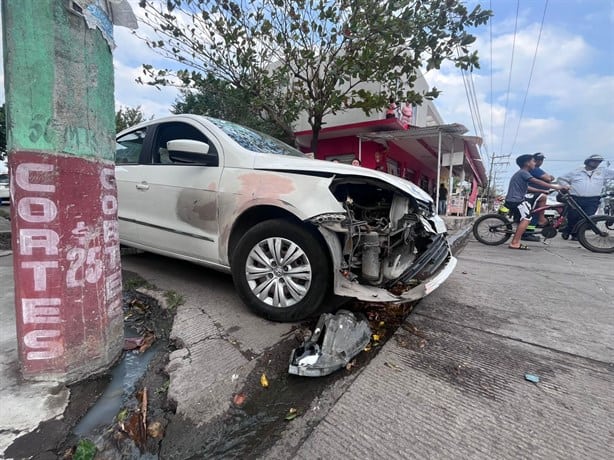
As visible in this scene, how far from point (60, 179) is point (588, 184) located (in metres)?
8.34

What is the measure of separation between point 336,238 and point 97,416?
1600mm

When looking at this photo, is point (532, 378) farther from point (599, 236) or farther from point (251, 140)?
point (599, 236)

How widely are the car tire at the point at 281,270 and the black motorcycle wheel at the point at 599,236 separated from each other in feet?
20.4

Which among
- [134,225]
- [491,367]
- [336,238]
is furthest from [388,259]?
[134,225]

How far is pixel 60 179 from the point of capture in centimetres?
149

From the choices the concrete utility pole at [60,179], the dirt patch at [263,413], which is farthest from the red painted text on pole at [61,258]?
the dirt patch at [263,413]

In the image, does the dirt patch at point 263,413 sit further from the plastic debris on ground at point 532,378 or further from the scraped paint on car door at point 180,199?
the scraped paint on car door at point 180,199

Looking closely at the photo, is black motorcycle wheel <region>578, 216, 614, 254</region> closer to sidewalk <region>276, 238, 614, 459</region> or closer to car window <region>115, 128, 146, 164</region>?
sidewalk <region>276, 238, 614, 459</region>

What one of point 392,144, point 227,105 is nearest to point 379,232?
point 227,105

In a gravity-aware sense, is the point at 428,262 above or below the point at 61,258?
below

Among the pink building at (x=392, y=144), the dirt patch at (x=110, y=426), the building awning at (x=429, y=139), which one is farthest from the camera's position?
the pink building at (x=392, y=144)

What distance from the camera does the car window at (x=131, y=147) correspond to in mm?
3357

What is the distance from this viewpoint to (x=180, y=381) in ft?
5.49

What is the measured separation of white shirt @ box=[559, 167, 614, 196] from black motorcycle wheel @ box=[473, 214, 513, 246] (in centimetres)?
149
